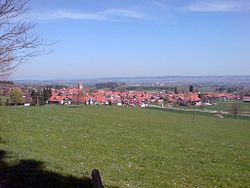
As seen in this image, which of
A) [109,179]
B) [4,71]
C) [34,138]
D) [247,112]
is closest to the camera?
[109,179]

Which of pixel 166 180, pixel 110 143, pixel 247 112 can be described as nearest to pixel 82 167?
pixel 166 180

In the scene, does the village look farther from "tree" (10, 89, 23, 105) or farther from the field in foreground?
the field in foreground

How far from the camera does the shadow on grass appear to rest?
8.78 m

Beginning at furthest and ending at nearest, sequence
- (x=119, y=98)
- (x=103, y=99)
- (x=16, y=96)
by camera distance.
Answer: (x=119, y=98)
(x=103, y=99)
(x=16, y=96)

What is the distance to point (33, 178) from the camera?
9.28 m

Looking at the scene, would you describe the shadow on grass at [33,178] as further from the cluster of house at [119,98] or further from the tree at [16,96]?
the cluster of house at [119,98]

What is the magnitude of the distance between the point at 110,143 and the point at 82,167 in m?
6.51

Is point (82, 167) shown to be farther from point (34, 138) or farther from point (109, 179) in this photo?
point (34, 138)

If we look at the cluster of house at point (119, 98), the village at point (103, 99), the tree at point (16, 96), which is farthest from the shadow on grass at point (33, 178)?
the cluster of house at point (119, 98)

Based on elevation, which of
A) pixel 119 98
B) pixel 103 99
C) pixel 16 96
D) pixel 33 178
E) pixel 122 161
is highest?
pixel 33 178

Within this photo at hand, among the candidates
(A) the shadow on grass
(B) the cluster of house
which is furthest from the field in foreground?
(B) the cluster of house

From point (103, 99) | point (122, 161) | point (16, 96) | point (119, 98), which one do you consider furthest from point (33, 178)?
point (119, 98)

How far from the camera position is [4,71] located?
44.2 feet

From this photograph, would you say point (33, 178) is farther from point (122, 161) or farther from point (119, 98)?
point (119, 98)
